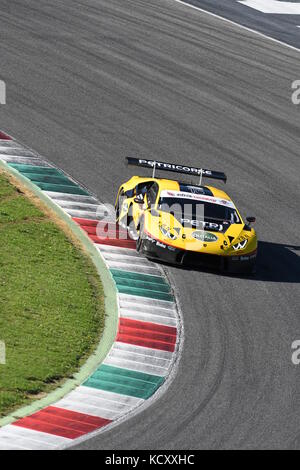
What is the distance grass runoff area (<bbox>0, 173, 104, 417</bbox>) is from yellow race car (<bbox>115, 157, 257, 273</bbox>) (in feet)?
4.86

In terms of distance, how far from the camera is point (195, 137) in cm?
2891

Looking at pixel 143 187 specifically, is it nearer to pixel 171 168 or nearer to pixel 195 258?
pixel 171 168

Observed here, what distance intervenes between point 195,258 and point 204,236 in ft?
1.72

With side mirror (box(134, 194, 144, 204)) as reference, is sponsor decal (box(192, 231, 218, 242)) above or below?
below

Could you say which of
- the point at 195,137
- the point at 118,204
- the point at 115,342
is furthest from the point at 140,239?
the point at 195,137

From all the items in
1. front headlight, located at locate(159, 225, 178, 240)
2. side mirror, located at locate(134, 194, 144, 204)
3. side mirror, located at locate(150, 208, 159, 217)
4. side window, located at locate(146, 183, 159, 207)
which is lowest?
front headlight, located at locate(159, 225, 178, 240)

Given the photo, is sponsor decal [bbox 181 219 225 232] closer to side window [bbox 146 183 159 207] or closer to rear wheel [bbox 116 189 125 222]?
side window [bbox 146 183 159 207]

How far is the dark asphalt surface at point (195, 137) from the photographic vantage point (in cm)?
1489

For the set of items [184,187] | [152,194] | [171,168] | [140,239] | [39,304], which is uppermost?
[171,168]

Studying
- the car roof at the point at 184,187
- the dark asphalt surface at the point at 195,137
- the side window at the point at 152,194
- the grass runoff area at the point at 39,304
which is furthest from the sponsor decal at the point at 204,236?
the grass runoff area at the point at 39,304

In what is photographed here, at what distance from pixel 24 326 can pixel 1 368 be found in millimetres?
1715

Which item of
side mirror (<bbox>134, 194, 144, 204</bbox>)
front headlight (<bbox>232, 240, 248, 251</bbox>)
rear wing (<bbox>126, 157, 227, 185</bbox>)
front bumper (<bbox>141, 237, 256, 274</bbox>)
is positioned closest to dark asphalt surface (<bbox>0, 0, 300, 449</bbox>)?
front bumper (<bbox>141, 237, 256, 274</bbox>)

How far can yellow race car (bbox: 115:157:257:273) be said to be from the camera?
20.1 metres

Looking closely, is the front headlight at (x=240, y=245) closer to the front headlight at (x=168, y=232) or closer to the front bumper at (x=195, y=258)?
the front bumper at (x=195, y=258)
